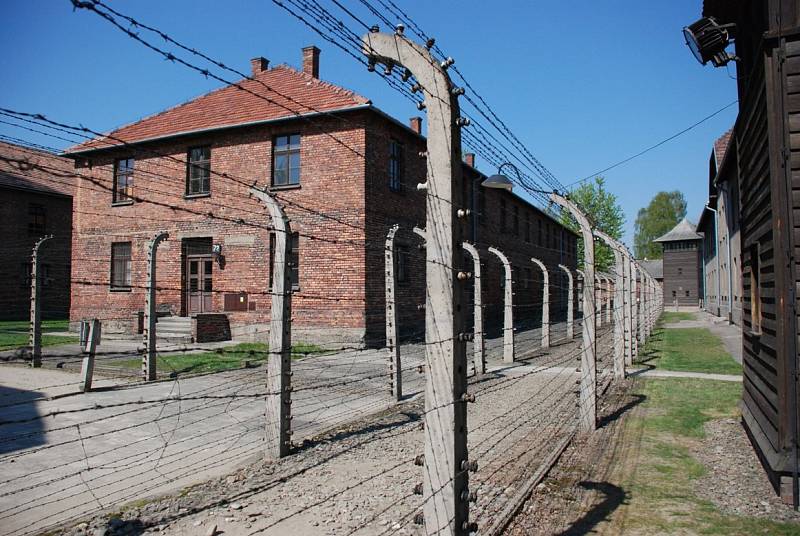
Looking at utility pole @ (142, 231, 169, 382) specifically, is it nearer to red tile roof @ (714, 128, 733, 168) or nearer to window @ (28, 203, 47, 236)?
window @ (28, 203, 47, 236)

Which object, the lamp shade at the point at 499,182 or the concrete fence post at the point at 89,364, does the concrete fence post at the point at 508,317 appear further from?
the concrete fence post at the point at 89,364

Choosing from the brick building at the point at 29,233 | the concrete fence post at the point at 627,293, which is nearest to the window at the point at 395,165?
the concrete fence post at the point at 627,293

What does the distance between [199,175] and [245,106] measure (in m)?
2.85

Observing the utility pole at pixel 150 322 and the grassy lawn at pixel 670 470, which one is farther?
the utility pole at pixel 150 322

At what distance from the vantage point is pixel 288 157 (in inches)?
687

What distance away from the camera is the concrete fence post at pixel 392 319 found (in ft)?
26.2

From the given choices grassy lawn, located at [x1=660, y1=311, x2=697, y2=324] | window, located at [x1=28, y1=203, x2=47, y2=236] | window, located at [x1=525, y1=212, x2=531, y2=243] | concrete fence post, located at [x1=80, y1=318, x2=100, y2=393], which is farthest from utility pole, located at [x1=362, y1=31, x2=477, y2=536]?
grassy lawn, located at [x1=660, y1=311, x2=697, y2=324]

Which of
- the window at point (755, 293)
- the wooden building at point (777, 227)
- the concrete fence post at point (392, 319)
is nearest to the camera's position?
the wooden building at point (777, 227)

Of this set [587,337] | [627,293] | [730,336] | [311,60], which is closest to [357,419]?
[587,337]

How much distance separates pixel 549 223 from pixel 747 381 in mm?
34321

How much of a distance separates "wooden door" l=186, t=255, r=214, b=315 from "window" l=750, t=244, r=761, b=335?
52.4 feet

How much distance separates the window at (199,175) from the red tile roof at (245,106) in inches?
30.7

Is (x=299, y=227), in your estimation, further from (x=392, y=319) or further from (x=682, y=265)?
(x=682, y=265)

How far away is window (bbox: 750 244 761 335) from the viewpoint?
6574 millimetres
